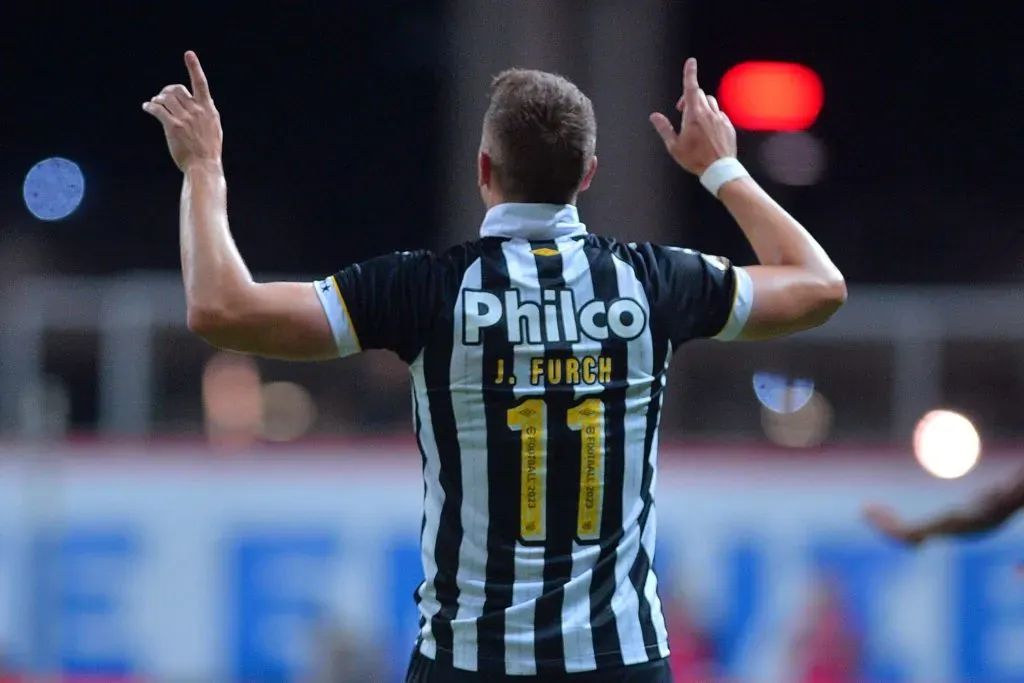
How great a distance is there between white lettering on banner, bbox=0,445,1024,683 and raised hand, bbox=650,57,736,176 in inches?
155

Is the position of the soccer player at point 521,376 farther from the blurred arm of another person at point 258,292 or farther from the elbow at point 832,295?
the elbow at point 832,295

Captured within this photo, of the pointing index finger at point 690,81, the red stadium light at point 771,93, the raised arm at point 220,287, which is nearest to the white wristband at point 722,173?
the pointing index finger at point 690,81

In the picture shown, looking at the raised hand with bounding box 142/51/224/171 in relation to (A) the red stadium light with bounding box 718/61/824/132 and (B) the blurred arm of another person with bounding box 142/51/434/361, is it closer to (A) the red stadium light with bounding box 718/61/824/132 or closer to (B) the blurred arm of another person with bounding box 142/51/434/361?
(B) the blurred arm of another person with bounding box 142/51/434/361

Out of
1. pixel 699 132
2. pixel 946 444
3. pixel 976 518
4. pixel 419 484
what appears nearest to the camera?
pixel 699 132

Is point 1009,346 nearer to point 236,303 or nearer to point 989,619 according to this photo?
point 989,619

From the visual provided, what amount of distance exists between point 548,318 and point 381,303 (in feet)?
0.91

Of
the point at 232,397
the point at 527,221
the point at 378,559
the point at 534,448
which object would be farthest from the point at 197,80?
the point at 232,397

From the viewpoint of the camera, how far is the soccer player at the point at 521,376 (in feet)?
8.55

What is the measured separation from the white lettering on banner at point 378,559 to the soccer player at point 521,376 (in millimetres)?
4093

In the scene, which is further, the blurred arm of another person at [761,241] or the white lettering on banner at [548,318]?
the blurred arm of another person at [761,241]

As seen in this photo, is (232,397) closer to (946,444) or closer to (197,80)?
(946,444)

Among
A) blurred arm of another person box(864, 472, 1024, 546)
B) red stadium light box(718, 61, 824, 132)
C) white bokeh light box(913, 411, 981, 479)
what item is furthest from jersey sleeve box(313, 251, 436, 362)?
red stadium light box(718, 61, 824, 132)

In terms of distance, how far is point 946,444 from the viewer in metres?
7.12

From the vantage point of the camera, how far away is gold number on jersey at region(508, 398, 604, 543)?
2617 mm
